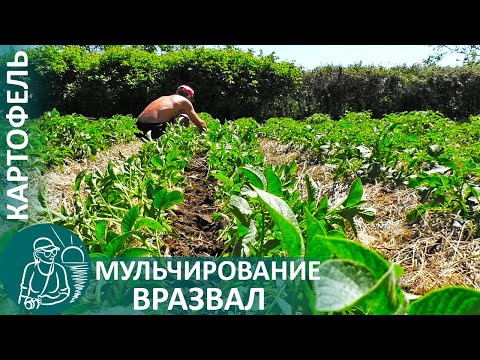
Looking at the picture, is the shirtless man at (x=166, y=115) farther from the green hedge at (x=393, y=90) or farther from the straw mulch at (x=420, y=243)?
the green hedge at (x=393, y=90)

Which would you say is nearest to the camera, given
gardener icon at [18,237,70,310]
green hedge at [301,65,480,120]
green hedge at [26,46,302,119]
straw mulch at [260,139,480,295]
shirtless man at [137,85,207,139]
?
gardener icon at [18,237,70,310]

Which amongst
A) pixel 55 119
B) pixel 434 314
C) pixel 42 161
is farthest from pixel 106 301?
pixel 55 119

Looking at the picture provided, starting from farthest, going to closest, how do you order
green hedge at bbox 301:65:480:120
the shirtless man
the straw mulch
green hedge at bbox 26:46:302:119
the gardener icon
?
1. green hedge at bbox 301:65:480:120
2. green hedge at bbox 26:46:302:119
3. the shirtless man
4. the straw mulch
5. the gardener icon

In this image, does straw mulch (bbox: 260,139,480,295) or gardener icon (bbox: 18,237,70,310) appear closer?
gardener icon (bbox: 18,237,70,310)

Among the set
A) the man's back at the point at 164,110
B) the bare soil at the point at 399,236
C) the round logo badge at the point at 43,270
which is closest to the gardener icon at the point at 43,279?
the round logo badge at the point at 43,270

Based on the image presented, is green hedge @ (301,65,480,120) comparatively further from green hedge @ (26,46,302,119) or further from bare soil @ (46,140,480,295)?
bare soil @ (46,140,480,295)

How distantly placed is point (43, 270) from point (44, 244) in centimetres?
6

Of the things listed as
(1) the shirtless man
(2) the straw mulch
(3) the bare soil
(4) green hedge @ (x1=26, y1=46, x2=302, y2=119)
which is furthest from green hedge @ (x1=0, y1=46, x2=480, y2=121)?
(2) the straw mulch

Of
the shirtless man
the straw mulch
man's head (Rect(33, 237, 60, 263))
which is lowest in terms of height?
the straw mulch

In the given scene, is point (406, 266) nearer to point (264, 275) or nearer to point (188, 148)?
point (264, 275)

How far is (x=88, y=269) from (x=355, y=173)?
9.37 feet

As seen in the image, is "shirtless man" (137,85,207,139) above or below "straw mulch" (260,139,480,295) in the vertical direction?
above

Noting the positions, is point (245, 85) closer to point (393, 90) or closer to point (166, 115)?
point (393, 90)

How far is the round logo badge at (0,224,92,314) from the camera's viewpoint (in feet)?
3.36
